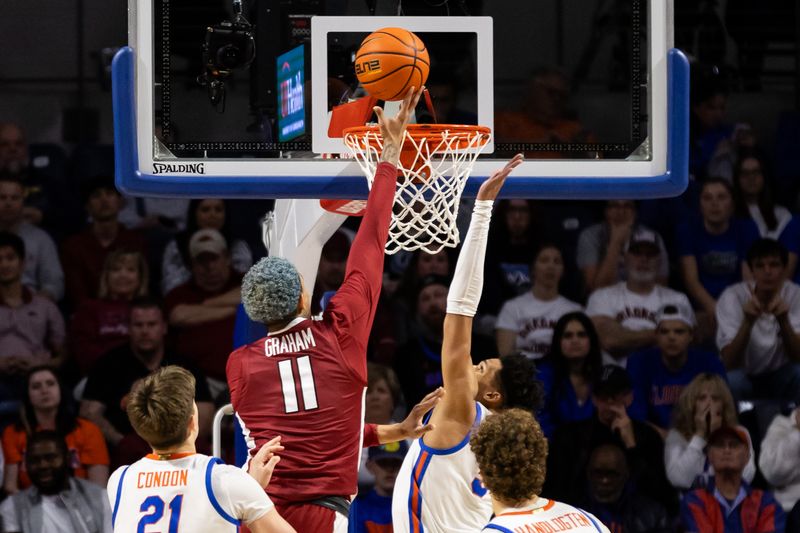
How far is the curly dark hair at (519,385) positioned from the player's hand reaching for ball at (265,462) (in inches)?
52.6

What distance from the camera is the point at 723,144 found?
9.59 metres

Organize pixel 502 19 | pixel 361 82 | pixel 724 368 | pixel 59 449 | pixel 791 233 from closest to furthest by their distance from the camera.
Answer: pixel 361 82
pixel 502 19
pixel 59 449
pixel 724 368
pixel 791 233

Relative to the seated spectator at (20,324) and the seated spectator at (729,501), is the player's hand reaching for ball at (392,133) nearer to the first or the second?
the seated spectator at (729,501)

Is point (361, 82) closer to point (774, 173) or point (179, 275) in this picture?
point (179, 275)

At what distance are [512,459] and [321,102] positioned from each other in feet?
7.16

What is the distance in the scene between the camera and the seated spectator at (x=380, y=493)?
7.93 meters

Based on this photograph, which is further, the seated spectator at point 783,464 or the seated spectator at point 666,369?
the seated spectator at point 666,369

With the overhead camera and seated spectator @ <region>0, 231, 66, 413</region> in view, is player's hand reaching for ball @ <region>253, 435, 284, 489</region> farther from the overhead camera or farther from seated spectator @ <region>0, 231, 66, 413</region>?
seated spectator @ <region>0, 231, 66, 413</region>

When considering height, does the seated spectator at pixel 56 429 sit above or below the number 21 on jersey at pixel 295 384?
below

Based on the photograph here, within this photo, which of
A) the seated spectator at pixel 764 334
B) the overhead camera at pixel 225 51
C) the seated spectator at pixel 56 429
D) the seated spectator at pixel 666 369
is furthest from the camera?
the seated spectator at pixel 764 334

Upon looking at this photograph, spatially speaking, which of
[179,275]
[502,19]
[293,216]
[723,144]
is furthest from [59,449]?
[723,144]

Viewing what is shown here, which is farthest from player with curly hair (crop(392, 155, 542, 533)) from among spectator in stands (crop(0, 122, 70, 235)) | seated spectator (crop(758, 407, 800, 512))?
spectator in stands (crop(0, 122, 70, 235))

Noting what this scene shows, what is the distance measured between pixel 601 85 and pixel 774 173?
10.6 feet

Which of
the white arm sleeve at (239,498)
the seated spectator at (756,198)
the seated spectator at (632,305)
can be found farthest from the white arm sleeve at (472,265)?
the seated spectator at (756,198)
